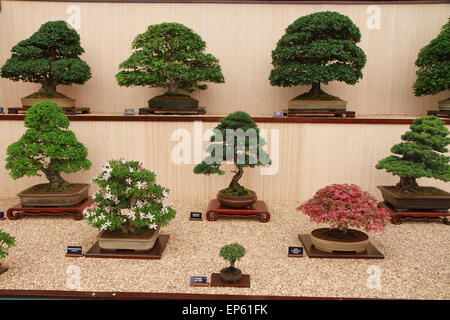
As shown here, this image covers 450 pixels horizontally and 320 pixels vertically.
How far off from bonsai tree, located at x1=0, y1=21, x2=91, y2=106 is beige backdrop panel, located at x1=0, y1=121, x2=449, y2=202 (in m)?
0.65

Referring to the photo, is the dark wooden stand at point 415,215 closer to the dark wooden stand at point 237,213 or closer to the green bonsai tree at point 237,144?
the dark wooden stand at point 237,213

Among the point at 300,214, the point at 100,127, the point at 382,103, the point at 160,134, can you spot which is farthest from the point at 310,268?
the point at 382,103

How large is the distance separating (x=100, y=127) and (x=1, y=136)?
1.36 m

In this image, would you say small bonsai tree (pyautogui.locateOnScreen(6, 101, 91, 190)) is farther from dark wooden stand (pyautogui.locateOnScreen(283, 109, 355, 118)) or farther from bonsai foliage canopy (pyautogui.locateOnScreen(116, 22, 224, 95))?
dark wooden stand (pyautogui.locateOnScreen(283, 109, 355, 118))

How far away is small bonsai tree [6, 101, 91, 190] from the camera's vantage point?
12.3 feet

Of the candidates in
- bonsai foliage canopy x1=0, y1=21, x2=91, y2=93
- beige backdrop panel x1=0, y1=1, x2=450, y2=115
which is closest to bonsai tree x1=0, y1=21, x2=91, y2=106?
bonsai foliage canopy x1=0, y1=21, x2=91, y2=93

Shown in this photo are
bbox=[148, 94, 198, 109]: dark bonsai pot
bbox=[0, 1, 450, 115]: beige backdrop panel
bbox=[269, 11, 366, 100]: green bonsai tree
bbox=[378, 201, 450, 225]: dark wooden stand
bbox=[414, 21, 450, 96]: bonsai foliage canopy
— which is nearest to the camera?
bbox=[378, 201, 450, 225]: dark wooden stand

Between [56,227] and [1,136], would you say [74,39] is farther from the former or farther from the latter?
[56,227]

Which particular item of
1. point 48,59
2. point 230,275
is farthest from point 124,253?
Result: point 48,59

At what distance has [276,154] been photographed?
4.59 meters

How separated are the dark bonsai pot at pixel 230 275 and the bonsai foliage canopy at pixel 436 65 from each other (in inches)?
152

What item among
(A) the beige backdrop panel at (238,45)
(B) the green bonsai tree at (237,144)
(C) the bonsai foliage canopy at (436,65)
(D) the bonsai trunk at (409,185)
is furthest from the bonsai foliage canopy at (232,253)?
(C) the bonsai foliage canopy at (436,65)

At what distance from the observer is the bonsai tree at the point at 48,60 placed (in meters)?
4.50

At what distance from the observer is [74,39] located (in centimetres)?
475
